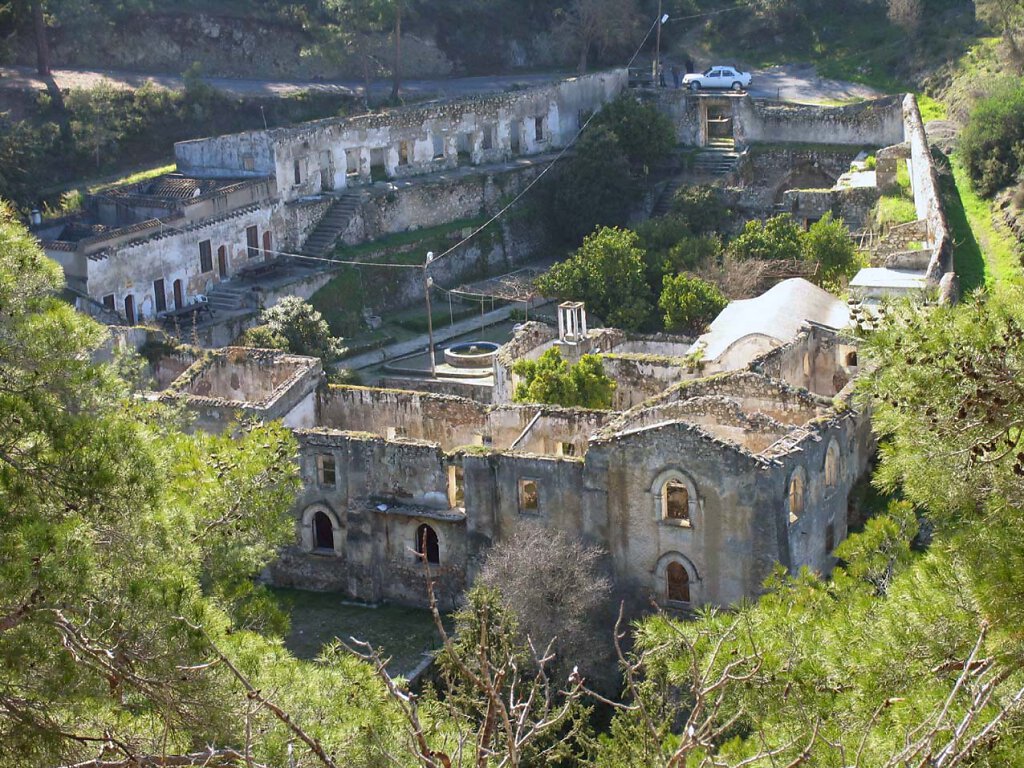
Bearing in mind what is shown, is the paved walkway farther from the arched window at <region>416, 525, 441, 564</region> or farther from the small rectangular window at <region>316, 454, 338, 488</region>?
the arched window at <region>416, 525, 441, 564</region>

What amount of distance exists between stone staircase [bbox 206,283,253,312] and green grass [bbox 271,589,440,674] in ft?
52.8

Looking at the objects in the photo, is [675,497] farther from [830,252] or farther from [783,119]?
[783,119]

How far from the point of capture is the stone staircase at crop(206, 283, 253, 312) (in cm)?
4800

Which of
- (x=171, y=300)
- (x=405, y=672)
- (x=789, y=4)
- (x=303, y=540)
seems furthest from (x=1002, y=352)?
(x=789, y=4)

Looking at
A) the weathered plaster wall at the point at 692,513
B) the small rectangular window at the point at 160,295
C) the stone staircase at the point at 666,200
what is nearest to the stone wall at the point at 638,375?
the weathered plaster wall at the point at 692,513

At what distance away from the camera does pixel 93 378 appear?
17.1 m

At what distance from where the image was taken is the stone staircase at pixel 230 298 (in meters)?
48.0

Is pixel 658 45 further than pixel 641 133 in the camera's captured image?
Yes

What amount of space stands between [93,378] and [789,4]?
183ft

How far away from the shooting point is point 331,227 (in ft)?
178

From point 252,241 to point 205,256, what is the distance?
8.25ft

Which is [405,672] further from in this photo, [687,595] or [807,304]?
[807,304]

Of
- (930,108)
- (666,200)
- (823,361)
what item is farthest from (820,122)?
(823,361)

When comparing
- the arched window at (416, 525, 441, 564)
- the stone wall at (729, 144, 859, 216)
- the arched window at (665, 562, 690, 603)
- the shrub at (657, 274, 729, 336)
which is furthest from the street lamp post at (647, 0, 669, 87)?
the arched window at (665, 562, 690, 603)
